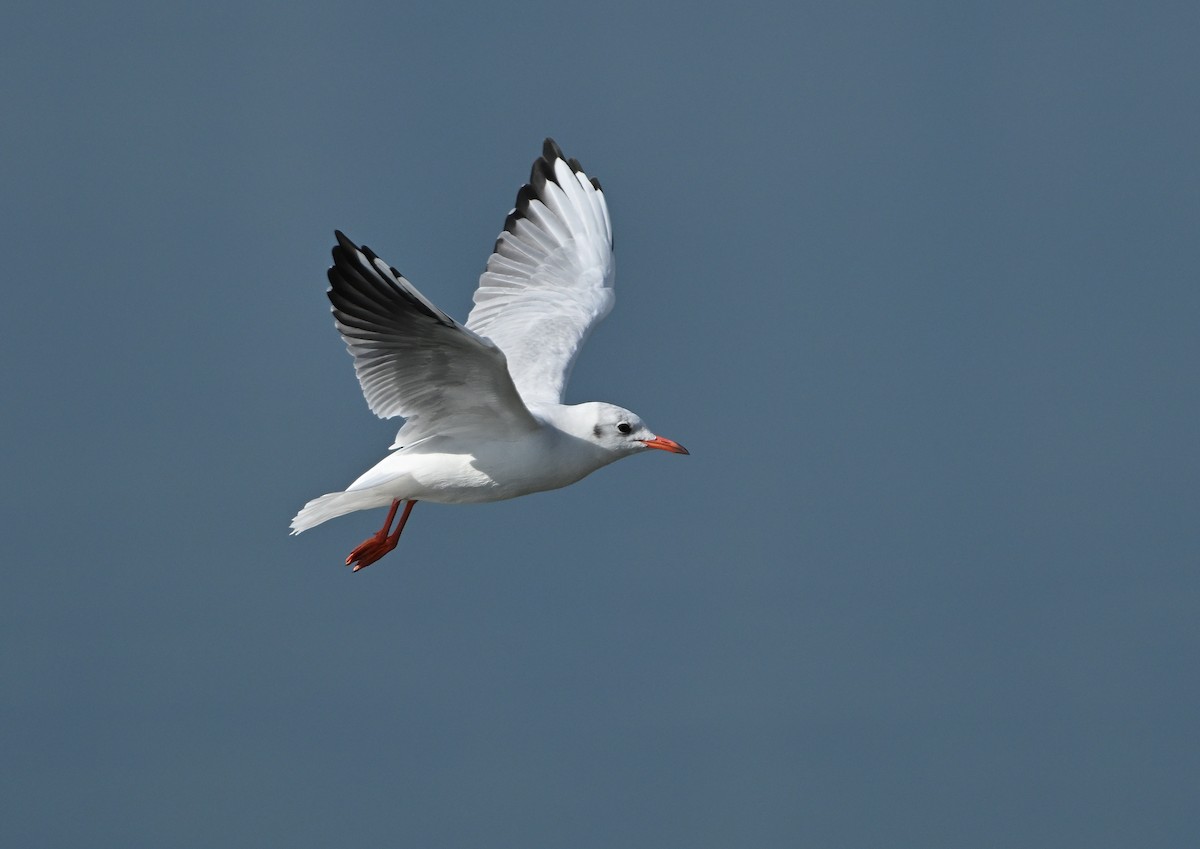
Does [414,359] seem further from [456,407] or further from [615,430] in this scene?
[615,430]

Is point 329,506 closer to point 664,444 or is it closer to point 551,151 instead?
point 664,444

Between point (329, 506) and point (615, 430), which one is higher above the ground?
point (615, 430)

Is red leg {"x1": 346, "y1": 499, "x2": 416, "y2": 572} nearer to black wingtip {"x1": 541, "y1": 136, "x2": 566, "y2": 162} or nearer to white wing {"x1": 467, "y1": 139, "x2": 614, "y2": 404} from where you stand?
white wing {"x1": 467, "y1": 139, "x2": 614, "y2": 404}

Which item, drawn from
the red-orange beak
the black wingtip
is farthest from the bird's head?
the black wingtip

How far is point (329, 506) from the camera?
10859mm

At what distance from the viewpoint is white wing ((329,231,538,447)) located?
9648 millimetres

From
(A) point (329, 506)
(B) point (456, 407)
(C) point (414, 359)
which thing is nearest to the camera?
(C) point (414, 359)

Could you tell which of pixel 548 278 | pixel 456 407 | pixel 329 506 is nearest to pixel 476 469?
pixel 456 407

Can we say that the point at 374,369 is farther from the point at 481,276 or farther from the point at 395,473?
the point at 481,276

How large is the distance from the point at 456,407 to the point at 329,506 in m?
1.08

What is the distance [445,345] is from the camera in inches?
390

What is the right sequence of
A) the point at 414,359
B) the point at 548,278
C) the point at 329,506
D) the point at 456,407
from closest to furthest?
the point at 414,359 < the point at 456,407 < the point at 329,506 < the point at 548,278

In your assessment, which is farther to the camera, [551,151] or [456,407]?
[551,151]

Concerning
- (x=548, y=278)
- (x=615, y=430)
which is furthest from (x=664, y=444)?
(x=548, y=278)
